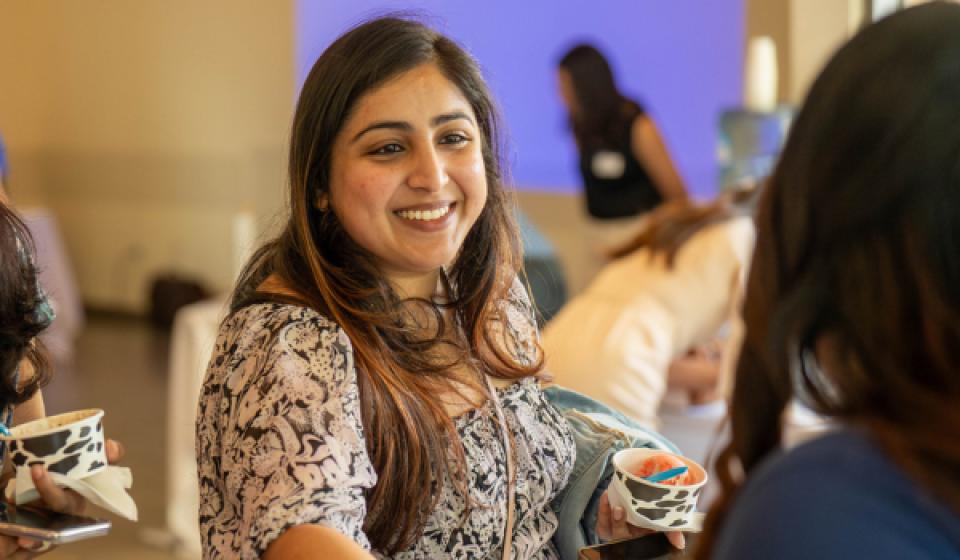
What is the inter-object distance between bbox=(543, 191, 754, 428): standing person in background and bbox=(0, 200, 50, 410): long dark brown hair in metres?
1.36

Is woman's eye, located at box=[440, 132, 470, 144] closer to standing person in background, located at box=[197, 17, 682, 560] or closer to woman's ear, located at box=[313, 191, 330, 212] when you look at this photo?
standing person in background, located at box=[197, 17, 682, 560]

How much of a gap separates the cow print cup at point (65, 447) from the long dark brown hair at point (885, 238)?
982mm

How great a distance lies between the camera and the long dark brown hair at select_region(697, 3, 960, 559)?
0.79 meters

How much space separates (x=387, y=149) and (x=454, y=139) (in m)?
0.11

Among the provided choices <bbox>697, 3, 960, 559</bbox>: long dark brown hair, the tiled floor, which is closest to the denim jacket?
<bbox>697, 3, 960, 559</bbox>: long dark brown hair

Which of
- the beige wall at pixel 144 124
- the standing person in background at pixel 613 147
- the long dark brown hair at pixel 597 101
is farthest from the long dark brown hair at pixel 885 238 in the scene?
the beige wall at pixel 144 124

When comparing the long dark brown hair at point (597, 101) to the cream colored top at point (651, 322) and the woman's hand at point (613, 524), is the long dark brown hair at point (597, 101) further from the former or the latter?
the woman's hand at point (613, 524)

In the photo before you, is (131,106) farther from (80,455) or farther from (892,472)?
(892,472)

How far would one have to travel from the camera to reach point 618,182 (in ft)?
20.0

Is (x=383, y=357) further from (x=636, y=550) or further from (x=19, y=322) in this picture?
(x=19, y=322)

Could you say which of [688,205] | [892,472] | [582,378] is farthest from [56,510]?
[688,205]

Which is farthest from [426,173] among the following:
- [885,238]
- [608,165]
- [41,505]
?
[608,165]

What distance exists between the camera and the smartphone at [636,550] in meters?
1.40

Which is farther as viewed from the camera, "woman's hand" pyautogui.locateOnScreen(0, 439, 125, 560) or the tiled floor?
the tiled floor
